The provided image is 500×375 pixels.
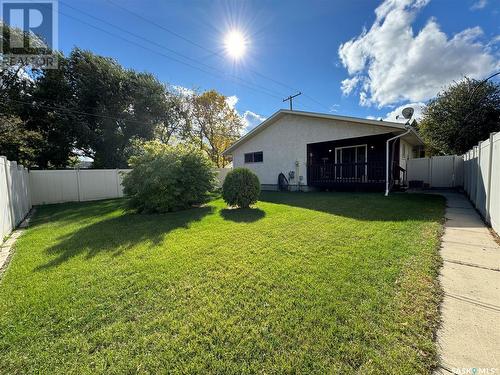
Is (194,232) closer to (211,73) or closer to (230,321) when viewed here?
(230,321)

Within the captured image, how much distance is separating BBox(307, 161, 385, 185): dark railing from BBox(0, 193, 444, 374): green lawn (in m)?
5.94

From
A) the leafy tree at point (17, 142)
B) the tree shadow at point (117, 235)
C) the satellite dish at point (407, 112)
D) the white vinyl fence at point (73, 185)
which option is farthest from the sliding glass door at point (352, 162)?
the leafy tree at point (17, 142)

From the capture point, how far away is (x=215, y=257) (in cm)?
380

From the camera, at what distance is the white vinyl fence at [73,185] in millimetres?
11367

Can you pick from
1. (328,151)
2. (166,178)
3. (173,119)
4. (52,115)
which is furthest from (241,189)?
(173,119)

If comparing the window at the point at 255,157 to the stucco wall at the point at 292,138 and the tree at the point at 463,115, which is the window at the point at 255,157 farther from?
the tree at the point at 463,115

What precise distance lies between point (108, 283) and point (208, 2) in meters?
10.6

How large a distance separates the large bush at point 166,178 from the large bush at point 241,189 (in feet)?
4.24

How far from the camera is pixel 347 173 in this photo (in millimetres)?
11211

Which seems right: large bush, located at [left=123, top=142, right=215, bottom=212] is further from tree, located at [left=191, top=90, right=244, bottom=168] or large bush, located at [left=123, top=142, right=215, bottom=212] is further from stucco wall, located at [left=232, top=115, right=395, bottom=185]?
tree, located at [left=191, top=90, right=244, bottom=168]

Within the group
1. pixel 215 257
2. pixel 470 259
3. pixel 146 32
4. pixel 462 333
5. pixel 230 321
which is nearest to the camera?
pixel 462 333

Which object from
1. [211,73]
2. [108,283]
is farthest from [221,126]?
[108,283]

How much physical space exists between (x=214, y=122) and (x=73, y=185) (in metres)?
18.3

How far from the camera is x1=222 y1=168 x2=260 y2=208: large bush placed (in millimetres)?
8047
